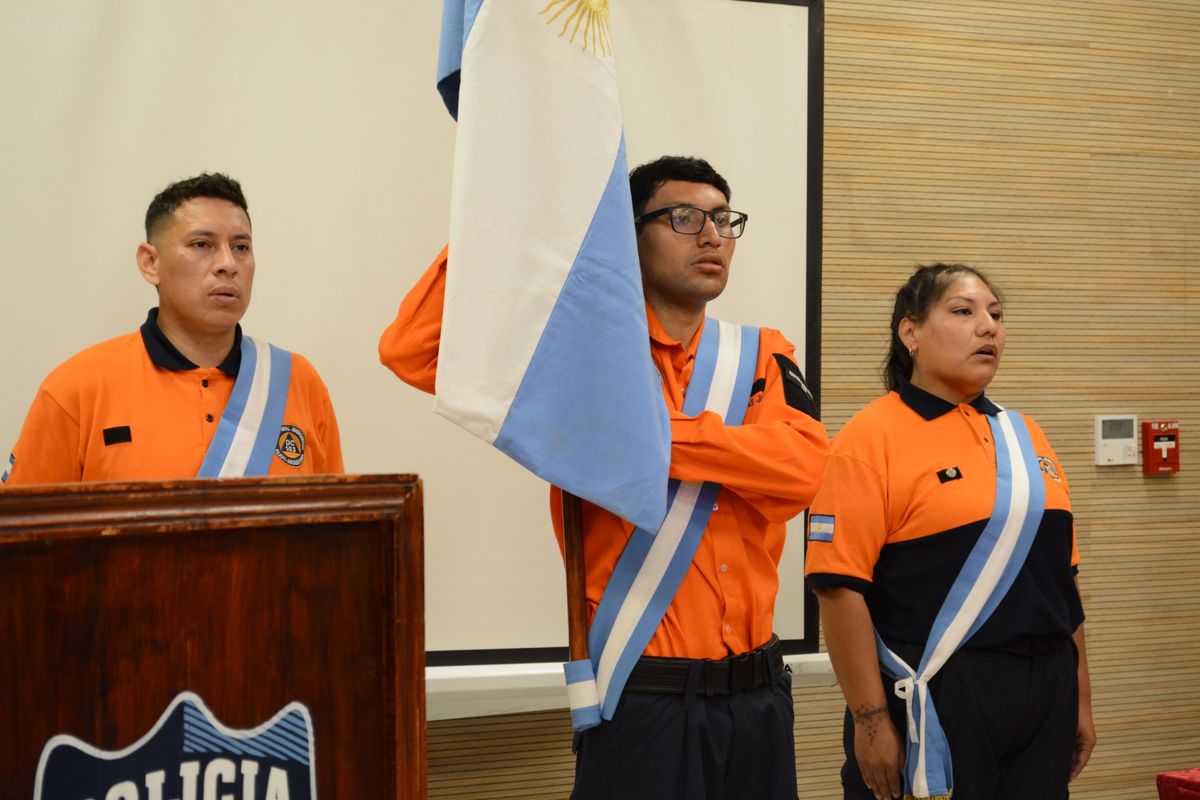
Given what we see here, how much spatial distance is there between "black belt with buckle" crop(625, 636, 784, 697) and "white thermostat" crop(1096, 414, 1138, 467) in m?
2.22

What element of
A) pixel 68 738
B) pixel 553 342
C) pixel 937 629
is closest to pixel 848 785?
pixel 937 629

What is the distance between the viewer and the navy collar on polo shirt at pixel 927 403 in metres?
2.16

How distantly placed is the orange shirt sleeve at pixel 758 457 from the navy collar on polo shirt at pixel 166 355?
2.55ft

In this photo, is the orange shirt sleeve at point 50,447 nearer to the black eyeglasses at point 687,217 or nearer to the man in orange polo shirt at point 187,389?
the man in orange polo shirt at point 187,389

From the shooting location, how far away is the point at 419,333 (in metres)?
1.53

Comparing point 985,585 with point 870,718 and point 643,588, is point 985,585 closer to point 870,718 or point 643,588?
point 870,718

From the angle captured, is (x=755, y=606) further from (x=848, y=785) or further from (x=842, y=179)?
(x=842, y=179)

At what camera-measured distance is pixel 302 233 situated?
8.26 ft

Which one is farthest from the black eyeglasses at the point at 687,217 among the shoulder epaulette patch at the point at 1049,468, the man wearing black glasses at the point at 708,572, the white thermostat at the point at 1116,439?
the white thermostat at the point at 1116,439

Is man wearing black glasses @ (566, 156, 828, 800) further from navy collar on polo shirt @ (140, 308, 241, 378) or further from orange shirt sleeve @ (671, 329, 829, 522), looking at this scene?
navy collar on polo shirt @ (140, 308, 241, 378)

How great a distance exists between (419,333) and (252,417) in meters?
0.41

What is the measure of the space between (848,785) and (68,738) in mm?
1766

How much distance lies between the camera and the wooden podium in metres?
0.68

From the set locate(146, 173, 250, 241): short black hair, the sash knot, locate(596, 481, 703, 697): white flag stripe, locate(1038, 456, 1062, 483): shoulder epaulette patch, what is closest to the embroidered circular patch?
locate(146, 173, 250, 241): short black hair
